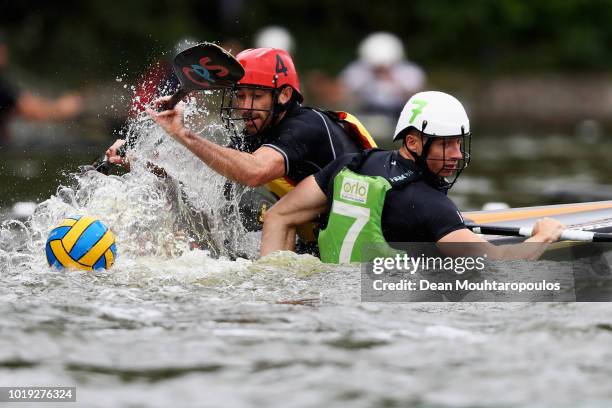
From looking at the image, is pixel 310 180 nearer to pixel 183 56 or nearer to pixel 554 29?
pixel 183 56

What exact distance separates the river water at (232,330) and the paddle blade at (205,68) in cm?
69

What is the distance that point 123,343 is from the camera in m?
5.50

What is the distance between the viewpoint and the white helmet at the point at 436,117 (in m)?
6.66

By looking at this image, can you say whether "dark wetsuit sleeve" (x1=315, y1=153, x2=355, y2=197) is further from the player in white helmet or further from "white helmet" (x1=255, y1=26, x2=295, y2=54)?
"white helmet" (x1=255, y1=26, x2=295, y2=54)

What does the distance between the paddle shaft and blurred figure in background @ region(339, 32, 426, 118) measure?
12.9 metres

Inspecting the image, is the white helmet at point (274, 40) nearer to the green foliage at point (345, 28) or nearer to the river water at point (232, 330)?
the green foliage at point (345, 28)

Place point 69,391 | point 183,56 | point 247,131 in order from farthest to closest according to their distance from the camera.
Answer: point 247,131 < point 183,56 < point 69,391

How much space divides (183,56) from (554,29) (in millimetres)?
26174

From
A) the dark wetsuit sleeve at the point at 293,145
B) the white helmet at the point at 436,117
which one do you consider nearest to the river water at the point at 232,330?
the dark wetsuit sleeve at the point at 293,145

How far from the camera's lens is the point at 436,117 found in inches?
263

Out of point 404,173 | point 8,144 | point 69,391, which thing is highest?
point 8,144

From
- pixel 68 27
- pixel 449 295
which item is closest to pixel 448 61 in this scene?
pixel 68 27

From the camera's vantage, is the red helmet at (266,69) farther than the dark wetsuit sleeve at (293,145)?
Yes

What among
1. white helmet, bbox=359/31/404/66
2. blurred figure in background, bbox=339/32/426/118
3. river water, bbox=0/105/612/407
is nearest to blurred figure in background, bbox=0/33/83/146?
blurred figure in background, bbox=339/32/426/118
